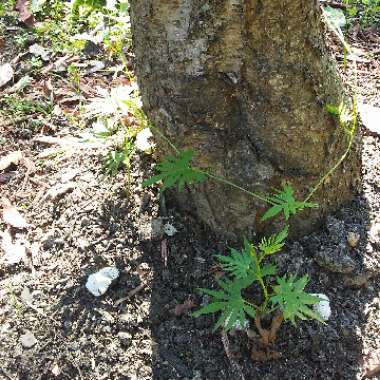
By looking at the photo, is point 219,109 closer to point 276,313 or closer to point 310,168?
point 310,168

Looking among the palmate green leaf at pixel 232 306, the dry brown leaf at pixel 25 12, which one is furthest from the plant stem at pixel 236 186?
the dry brown leaf at pixel 25 12

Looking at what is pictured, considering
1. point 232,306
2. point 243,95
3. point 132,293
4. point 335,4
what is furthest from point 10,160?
point 335,4

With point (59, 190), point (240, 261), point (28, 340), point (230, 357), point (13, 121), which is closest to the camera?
point (240, 261)

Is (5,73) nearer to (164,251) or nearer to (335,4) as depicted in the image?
(164,251)

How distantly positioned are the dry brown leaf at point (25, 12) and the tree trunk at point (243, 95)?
1.89 metres

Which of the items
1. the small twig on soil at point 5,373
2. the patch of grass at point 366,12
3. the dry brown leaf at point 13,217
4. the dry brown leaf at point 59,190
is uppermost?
the patch of grass at point 366,12

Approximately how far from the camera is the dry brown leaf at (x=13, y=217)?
2.34 meters

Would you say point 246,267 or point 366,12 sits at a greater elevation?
point 366,12

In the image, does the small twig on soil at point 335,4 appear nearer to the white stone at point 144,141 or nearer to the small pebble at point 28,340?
the white stone at point 144,141

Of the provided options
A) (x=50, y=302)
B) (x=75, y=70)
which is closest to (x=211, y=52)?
(x=50, y=302)

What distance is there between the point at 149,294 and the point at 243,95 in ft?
2.67

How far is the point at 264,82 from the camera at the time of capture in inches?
65.9

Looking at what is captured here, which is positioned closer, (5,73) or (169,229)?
(169,229)

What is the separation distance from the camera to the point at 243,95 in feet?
5.60
